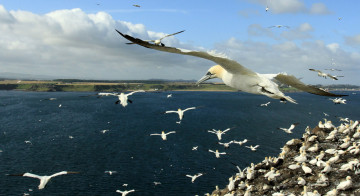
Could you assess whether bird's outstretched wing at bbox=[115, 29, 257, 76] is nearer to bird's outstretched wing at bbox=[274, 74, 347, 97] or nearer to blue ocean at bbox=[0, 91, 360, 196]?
bird's outstretched wing at bbox=[274, 74, 347, 97]

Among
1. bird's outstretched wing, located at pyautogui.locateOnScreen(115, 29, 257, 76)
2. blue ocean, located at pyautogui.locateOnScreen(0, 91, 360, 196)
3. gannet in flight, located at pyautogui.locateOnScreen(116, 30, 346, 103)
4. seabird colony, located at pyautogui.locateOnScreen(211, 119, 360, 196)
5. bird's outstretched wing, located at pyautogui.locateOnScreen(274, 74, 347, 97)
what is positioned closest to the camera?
bird's outstretched wing, located at pyautogui.locateOnScreen(115, 29, 257, 76)

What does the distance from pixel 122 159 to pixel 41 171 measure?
12.8 meters

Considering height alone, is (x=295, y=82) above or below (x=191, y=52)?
below

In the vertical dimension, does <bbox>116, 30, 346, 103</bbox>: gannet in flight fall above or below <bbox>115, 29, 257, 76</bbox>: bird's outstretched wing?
below

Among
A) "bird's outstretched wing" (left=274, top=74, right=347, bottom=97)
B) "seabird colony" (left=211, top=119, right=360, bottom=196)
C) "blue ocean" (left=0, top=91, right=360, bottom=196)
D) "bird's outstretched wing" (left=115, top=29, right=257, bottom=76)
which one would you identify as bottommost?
"blue ocean" (left=0, top=91, right=360, bottom=196)

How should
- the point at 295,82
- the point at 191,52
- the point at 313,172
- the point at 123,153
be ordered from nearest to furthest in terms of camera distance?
1. the point at 191,52
2. the point at 295,82
3. the point at 313,172
4. the point at 123,153

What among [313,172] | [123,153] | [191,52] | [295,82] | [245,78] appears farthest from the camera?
[123,153]

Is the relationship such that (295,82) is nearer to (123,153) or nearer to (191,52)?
(191,52)

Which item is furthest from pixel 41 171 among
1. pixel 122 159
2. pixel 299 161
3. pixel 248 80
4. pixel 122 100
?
pixel 248 80

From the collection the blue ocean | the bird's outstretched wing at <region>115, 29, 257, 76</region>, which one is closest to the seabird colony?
the blue ocean

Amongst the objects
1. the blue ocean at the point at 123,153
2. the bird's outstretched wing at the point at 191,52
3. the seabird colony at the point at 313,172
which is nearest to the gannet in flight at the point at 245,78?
the bird's outstretched wing at the point at 191,52

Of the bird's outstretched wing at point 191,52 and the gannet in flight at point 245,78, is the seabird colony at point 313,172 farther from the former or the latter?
the bird's outstretched wing at point 191,52

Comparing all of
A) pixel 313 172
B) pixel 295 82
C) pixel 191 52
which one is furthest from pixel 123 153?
pixel 191 52

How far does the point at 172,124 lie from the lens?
3076 inches
